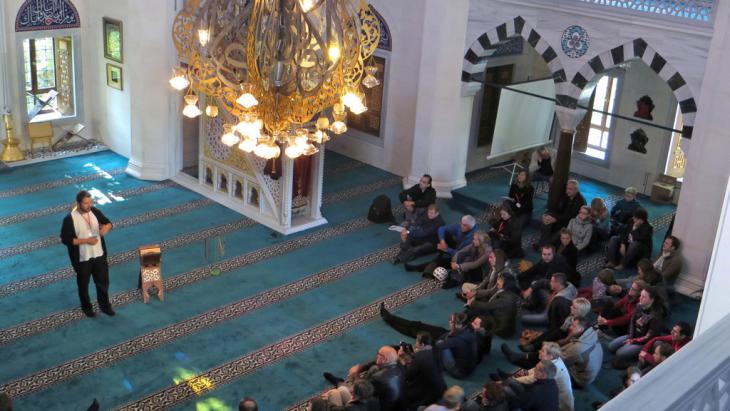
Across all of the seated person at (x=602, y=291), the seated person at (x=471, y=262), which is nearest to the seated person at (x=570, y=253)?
the seated person at (x=602, y=291)

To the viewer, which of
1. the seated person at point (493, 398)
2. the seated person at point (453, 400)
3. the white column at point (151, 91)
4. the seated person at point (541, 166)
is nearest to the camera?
the seated person at point (453, 400)

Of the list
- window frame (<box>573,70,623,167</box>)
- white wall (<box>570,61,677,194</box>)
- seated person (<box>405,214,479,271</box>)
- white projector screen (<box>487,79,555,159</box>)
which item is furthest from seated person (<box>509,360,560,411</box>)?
window frame (<box>573,70,623,167</box>)

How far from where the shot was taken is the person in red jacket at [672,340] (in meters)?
5.63

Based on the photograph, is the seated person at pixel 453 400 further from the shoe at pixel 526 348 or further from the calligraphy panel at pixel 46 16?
the calligraphy panel at pixel 46 16

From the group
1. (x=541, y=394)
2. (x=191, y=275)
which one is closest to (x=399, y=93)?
(x=191, y=275)

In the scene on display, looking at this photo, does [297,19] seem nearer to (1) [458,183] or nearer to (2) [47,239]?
(2) [47,239]

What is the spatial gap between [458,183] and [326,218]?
188cm

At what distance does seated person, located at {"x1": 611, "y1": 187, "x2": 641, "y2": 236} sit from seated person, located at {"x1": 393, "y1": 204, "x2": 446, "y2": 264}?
1809 mm

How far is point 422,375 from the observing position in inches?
211

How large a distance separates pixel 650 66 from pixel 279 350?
13.7 ft

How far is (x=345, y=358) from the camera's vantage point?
20.3 ft

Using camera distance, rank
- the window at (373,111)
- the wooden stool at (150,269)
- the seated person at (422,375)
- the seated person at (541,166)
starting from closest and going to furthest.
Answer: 1. the seated person at (422,375)
2. the wooden stool at (150,269)
3. the seated person at (541,166)
4. the window at (373,111)

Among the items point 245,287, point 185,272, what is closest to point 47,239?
point 185,272

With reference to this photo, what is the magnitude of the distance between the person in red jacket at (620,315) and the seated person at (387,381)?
209cm
